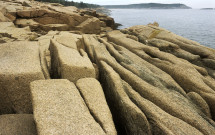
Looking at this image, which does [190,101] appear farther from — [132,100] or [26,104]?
[26,104]

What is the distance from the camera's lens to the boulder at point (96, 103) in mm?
3902

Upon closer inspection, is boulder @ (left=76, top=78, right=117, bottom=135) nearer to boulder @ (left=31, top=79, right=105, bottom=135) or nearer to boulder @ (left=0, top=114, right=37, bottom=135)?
boulder @ (left=31, top=79, right=105, bottom=135)

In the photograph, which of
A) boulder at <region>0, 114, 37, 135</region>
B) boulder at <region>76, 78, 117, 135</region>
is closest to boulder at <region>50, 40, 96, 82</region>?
boulder at <region>76, 78, 117, 135</region>

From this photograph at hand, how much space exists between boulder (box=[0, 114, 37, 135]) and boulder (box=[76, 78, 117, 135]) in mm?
1603

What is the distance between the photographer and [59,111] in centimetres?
370

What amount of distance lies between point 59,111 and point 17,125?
1409mm

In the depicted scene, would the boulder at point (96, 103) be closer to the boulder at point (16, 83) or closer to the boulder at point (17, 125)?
the boulder at point (16, 83)

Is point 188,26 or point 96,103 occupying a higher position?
point 188,26

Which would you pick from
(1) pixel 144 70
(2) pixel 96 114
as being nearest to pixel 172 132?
(2) pixel 96 114

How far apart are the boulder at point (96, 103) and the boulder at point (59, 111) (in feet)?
1.09

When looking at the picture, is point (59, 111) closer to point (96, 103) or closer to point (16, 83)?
point (96, 103)

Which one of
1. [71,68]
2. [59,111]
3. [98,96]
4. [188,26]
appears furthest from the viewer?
[188,26]

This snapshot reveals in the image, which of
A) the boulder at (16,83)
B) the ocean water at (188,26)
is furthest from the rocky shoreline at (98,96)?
the ocean water at (188,26)

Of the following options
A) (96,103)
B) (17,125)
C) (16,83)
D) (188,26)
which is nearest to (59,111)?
(96,103)
